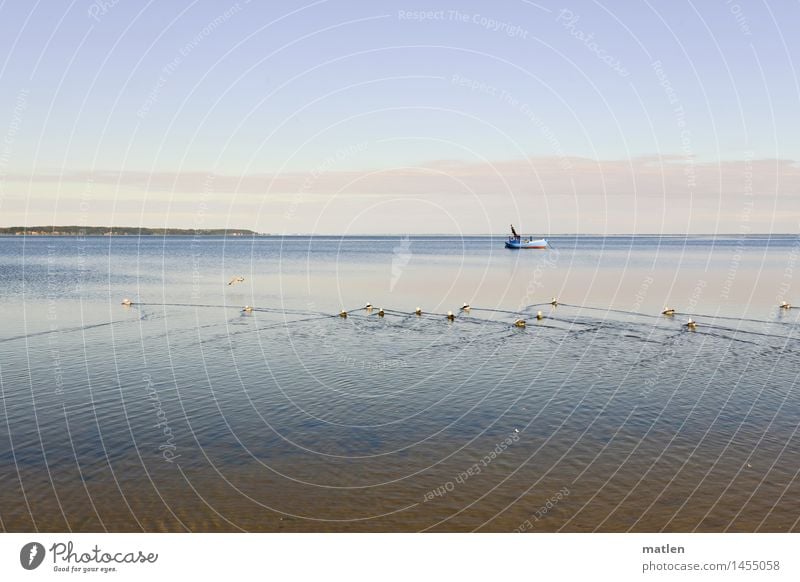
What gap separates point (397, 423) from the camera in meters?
30.1

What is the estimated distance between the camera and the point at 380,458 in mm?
25500

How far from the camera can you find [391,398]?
3453 centimetres

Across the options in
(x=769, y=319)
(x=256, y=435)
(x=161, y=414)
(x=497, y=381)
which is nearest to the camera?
(x=256, y=435)

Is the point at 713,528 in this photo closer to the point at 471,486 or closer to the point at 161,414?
the point at 471,486

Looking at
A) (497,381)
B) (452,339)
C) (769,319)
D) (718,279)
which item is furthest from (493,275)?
(497,381)

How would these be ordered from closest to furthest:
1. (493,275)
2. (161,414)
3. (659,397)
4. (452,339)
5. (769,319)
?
(161,414) → (659,397) → (452,339) → (769,319) → (493,275)

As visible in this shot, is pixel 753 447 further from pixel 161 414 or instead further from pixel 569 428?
pixel 161 414

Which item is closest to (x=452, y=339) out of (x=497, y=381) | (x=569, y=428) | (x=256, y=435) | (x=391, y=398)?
(x=497, y=381)

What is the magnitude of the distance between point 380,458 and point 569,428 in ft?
33.2

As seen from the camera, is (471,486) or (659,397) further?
(659,397)

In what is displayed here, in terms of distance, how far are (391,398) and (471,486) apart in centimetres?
1220

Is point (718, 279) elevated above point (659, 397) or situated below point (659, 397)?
above

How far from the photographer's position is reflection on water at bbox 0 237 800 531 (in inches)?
819

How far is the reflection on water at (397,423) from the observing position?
2081 cm
